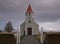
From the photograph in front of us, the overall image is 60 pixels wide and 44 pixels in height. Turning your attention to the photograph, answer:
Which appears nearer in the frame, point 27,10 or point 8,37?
point 8,37

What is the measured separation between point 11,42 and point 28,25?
17.9m

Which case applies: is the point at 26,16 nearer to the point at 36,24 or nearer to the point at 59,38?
the point at 36,24

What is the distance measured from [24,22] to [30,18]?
4.32 feet

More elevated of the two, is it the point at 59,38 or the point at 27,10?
the point at 27,10

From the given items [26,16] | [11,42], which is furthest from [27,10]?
[11,42]

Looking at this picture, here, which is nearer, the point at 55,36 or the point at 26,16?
the point at 55,36

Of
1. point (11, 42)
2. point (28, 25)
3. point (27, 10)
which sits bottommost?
point (11, 42)

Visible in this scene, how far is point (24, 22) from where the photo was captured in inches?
1427

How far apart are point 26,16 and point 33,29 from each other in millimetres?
2723

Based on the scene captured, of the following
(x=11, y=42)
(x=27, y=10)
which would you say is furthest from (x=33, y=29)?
(x=11, y=42)

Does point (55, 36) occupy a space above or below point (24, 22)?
below

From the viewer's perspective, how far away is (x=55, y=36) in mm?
17641

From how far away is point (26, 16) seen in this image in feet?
119

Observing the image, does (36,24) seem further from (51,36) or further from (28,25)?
(51,36)
